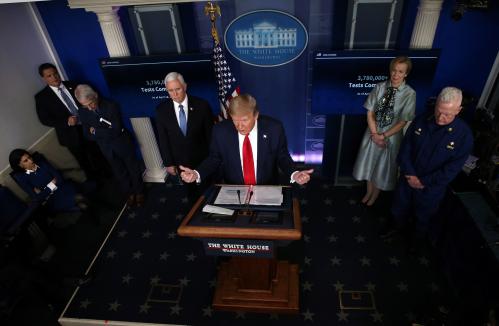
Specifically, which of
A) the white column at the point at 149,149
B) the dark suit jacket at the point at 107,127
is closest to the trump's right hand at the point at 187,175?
the dark suit jacket at the point at 107,127

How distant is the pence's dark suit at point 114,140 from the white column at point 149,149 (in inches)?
15.0

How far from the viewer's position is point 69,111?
4.48 m

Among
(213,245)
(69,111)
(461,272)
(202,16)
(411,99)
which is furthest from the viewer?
(69,111)

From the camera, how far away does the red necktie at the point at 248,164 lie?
2895 mm

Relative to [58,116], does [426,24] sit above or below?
above

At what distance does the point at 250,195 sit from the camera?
262cm

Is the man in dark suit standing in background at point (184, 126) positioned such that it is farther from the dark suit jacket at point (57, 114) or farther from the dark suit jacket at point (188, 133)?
the dark suit jacket at point (57, 114)

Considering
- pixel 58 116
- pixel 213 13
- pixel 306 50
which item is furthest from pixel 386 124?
pixel 58 116

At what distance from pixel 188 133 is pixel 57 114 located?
202 cm

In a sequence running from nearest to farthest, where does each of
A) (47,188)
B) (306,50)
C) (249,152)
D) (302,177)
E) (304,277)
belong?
(302,177)
(249,152)
(304,277)
(47,188)
(306,50)

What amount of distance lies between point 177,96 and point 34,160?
6.89ft

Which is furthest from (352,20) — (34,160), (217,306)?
(34,160)

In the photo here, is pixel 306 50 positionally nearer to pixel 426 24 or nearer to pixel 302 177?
pixel 426 24

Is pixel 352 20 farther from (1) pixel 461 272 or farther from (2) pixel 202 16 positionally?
(1) pixel 461 272
